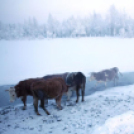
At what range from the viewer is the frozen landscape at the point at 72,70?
2461 mm

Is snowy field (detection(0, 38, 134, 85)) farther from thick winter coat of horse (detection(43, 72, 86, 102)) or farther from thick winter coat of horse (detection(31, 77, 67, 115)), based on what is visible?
thick winter coat of horse (detection(31, 77, 67, 115))

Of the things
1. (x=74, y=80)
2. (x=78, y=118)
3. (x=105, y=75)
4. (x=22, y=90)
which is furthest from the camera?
(x=105, y=75)

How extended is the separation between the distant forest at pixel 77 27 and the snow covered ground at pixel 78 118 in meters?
1.42

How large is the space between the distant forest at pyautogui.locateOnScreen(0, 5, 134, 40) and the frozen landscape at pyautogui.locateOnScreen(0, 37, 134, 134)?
0.40ft

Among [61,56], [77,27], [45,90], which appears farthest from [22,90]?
[77,27]

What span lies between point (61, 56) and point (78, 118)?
1.35m

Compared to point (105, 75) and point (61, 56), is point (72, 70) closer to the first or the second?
point (61, 56)

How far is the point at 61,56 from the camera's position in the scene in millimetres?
3312

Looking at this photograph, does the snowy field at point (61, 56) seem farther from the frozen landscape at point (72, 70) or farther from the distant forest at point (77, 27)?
the distant forest at point (77, 27)

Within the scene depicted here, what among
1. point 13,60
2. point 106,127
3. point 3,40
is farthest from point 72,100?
point 3,40

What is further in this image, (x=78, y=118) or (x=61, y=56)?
(x=61, y=56)

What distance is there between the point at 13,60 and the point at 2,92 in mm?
644

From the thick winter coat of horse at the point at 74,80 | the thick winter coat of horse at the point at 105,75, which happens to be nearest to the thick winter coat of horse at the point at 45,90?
the thick winter coat of horse at the point at 74,80

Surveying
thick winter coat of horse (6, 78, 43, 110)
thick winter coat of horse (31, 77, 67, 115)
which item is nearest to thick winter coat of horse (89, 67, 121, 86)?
thick winter coat of horse (31, 77, 67, 115)
